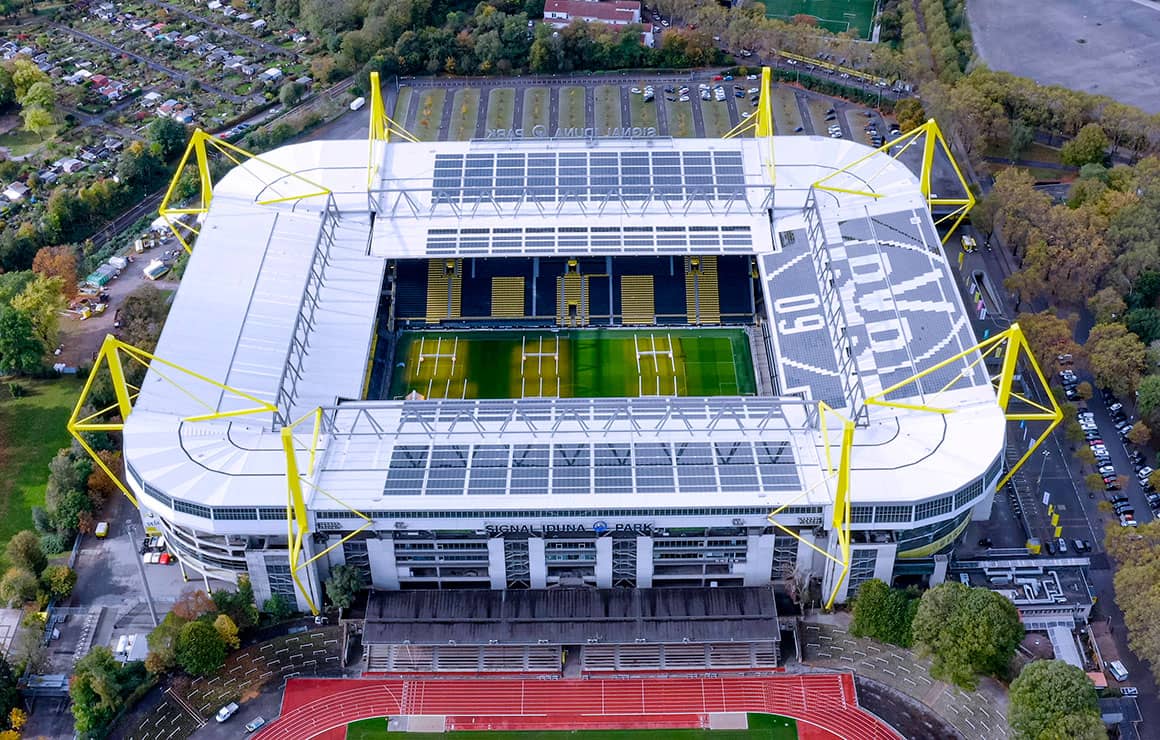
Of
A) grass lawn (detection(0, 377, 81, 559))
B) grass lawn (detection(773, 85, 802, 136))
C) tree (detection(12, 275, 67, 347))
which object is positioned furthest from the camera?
grass lawn (detection(773, 85, 802, 136))

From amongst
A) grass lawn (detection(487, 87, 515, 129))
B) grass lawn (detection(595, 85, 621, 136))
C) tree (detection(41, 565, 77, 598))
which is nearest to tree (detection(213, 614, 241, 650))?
tree (detection(41, 565, 77, 598))

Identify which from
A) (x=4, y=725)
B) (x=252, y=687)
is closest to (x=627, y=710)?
(x=252, y=687)

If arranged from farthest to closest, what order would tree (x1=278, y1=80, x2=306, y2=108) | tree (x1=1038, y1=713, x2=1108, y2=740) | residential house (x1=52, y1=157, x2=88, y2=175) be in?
tree (x1=278, y1=80, x2=306, y2=108) < residential house (x1=52, y1=157, x2=88, y2=175) < tree (x1=1038, y1=713, x2=1108, y2=740)

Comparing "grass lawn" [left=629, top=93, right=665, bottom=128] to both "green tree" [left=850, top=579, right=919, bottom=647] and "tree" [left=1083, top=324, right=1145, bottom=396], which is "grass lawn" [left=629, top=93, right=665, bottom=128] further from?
"green tree" [left=850, top=579, right=919, bottom=647]

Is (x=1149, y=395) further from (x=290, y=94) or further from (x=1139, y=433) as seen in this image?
(x=290, y=94)

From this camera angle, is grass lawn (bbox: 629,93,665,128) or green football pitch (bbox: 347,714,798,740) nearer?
green football pitch (bbox: 347,714,798,740)

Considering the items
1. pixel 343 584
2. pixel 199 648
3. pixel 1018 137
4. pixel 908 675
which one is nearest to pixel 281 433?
pixel 343 584

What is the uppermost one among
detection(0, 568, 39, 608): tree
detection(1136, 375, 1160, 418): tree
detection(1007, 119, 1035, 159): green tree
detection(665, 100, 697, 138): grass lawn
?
detection(665, 100, 697, 138): grass lawn
